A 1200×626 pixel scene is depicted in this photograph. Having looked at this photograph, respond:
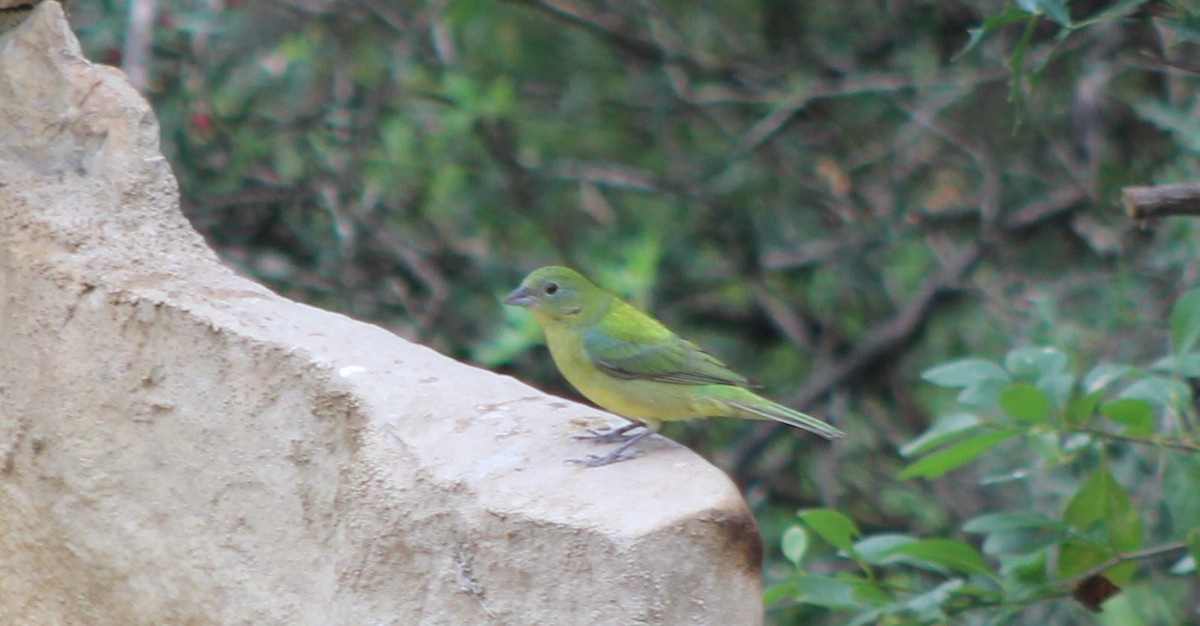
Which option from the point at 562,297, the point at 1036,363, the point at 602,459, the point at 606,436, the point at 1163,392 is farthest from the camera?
the point at 562,297

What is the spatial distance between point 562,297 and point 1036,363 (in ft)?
4.25

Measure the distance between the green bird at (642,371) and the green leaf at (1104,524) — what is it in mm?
649

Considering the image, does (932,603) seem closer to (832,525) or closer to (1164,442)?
(832,525)

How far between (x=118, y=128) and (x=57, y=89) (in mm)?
183

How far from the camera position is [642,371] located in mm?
4047

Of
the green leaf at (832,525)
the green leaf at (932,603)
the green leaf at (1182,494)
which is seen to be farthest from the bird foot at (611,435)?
the green leaf at (1182,494)

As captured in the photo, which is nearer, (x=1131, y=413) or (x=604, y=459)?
(x=604, y=459)

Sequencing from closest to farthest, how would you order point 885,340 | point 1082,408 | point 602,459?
1. point 602,459
2. point 1082,408
3. point 885,340

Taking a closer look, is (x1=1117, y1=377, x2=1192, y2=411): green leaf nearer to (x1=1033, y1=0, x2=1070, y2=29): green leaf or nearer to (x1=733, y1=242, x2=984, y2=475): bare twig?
(x1=1033, y1=0, x2=1070, y2=29): green leaf

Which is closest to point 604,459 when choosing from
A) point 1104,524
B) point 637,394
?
point 637,394

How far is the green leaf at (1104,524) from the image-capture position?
3787 mm

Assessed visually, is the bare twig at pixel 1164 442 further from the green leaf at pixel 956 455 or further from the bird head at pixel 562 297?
the bird head at pixel 562 297

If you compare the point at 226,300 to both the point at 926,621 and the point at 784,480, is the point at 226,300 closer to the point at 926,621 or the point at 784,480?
the point at 926,621

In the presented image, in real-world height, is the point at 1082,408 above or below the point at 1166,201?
below
